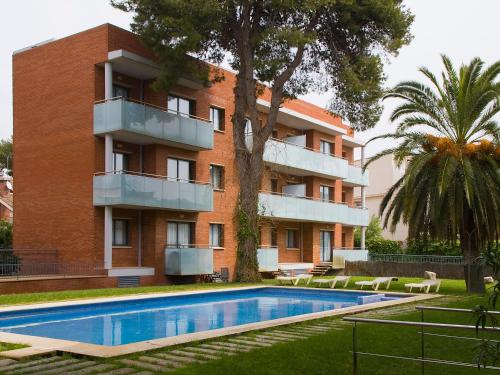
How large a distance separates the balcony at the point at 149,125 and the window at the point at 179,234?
12.2ft

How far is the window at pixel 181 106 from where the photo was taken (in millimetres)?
28708

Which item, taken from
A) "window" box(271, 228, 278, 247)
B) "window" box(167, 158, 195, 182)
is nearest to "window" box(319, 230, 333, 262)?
"window" box(271, 228, 278, 247)

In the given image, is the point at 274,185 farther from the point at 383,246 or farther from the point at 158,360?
the point at 158,360

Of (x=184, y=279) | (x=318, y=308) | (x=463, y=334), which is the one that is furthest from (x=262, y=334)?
(x=184, y=279)

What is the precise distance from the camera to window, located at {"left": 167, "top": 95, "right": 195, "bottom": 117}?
28.7 metres

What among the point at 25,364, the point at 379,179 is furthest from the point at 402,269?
the point at 25,364

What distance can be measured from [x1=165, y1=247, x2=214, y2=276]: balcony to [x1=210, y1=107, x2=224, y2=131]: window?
732 centimetres

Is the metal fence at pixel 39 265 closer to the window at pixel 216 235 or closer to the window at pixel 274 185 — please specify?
the window at pixel 216 235

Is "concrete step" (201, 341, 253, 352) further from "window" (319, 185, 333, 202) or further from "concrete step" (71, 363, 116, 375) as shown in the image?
"window" (319, 185, 333, 202)

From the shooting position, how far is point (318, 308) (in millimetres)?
19391

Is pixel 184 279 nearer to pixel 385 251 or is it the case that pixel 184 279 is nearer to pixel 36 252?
pixel 36 252

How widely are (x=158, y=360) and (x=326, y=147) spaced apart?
35.0 meters

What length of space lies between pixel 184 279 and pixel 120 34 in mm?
11336

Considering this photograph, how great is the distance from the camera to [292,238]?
38906 mm
